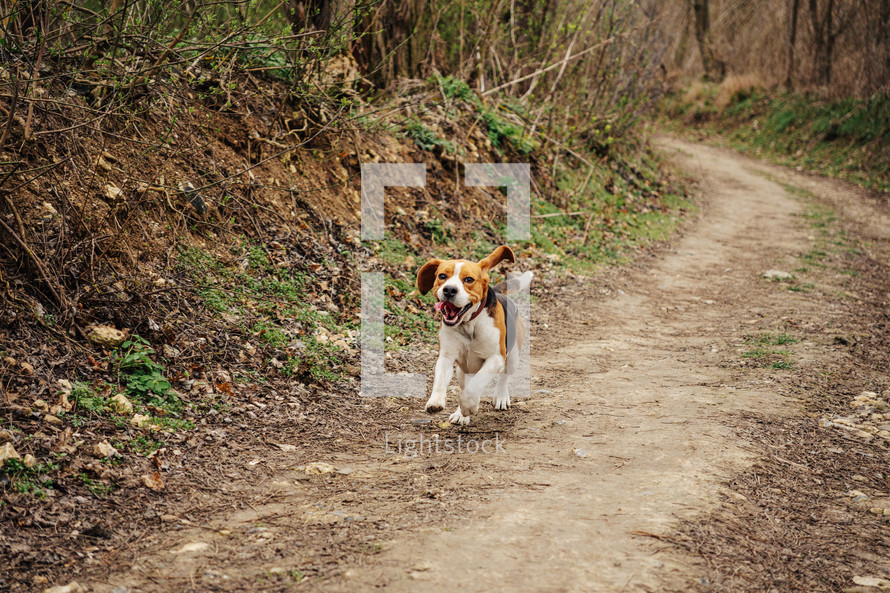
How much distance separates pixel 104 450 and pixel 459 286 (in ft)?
8.09

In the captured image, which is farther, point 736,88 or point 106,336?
point 736,88

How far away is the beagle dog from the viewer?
4.95m

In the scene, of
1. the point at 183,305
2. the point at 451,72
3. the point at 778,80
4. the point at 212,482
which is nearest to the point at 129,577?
the point at 212,482

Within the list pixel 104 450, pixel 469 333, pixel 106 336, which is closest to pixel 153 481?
pixel 104 450

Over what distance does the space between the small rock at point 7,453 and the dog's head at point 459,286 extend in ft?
8.79

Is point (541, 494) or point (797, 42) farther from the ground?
point (797, 42)

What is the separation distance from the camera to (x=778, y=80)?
27.4m

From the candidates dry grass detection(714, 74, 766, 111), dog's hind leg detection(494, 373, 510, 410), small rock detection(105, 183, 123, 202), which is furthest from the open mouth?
dry grass detection(714, 74, 766, 111)

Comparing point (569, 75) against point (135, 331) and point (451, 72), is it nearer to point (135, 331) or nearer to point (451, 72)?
point (451, 72)

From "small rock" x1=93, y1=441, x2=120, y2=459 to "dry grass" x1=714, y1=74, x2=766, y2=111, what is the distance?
30035 millimetres

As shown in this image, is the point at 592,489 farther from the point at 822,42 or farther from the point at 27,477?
the point at 822,42

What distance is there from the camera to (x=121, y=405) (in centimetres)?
432

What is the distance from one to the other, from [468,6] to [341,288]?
8.02 meters

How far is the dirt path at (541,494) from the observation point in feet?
9.80
